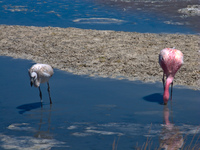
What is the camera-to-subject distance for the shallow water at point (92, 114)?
256 inches

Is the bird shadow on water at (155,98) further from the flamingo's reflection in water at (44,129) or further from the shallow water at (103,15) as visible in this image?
the shallow water at (103,15)

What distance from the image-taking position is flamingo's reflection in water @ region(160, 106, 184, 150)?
624cm

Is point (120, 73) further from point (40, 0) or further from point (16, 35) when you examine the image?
point (40, 0)

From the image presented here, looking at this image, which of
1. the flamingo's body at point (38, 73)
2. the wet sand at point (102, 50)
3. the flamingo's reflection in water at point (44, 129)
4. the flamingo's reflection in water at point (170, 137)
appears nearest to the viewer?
the flamingo's reflection in water at point (170, 137)

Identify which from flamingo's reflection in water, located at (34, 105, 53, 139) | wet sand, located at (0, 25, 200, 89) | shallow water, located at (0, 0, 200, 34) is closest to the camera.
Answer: flamingo's reflection in water, located at (34, 105, 53, 139)

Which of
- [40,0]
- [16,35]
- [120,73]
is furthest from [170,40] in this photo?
[40,0]

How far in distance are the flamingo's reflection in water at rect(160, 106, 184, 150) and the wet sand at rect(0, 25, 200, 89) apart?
95.8 inches

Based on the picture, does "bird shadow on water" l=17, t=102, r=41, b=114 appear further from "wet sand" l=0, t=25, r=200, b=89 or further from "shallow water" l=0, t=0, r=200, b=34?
"shallow water" l=0, t=0, r=200, b=34

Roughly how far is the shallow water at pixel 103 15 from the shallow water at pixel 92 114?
8.27 m

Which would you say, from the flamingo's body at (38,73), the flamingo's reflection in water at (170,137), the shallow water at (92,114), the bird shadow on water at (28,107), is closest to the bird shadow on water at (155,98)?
the shallow water at (92,114)

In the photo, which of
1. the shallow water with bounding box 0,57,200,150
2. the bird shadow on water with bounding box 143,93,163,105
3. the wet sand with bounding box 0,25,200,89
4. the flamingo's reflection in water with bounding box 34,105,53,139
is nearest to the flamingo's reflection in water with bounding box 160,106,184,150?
the shallow water with bounding box 0,57,200,150

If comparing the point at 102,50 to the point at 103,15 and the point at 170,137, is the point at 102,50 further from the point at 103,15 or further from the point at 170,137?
the point at 103,15

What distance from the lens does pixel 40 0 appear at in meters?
29.2

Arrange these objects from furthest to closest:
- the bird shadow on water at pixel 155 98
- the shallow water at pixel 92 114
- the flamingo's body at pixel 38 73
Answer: the bird shadow on water at pixel 155 98, the flamingo's body at pixel 38 73, the shallow water at pixel 92 114
